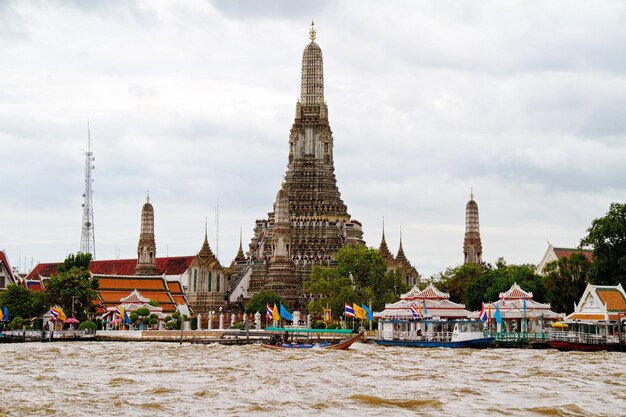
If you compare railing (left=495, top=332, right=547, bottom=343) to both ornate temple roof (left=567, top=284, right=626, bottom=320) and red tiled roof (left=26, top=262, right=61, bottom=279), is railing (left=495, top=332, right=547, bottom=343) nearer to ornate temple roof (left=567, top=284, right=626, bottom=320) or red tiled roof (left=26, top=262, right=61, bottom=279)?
ornate temple roof (left=567, top=284, right=626, bottom=320)

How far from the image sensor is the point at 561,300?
80812mm

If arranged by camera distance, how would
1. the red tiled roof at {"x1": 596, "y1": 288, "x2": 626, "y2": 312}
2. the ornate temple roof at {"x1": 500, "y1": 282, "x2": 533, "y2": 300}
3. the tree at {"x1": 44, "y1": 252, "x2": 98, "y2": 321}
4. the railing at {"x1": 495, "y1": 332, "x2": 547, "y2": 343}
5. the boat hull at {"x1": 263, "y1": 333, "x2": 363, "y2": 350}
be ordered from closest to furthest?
1. the boat hull at {"x1": 263, "y1": 333, "x2": 363, "y2": 350}
2. the red tiled roof at {"x1": 596, "y1": 288, "x2": 626, "y2": 312}
3. the railing at {"x1": 495, "y1": 332, "x2": 547, "y2": 343}
4. the ornate temple roof at {"x1": 500, "y1": 282, "x2": 533, "y2": 300}
5. the tree at {"x1": 44, "y1": 252, "x2": 98, "y2": 321}

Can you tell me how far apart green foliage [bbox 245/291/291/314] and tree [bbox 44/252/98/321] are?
16396 millimetres

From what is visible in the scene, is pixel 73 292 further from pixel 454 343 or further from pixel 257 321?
pixel 454 343

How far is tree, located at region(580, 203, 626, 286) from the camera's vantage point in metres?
75.5

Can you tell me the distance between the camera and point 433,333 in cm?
7019

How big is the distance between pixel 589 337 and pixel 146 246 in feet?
195

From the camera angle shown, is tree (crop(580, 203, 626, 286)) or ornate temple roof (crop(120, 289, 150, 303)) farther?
ornate temple roof (crop(120, 289, 150, 303))

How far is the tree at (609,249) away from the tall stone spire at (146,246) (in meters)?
50.4

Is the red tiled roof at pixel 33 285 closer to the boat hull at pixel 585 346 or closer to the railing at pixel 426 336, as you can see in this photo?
the railing at pixel 426 336

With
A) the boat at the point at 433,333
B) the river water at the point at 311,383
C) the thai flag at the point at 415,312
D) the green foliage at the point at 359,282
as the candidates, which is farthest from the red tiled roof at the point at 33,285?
the thai flag at the point at 415,312

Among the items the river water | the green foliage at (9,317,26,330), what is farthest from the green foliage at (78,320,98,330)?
the river water

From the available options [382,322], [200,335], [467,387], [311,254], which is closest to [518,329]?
[382,322]

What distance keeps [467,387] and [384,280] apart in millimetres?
48819
